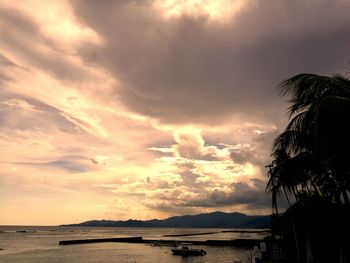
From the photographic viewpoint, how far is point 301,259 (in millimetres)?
24062

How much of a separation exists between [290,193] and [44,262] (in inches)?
2429

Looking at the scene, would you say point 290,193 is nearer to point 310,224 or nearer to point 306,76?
point 310,224

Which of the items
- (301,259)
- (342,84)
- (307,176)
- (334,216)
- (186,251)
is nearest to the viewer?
(342,84)

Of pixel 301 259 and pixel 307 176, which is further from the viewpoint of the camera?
pixel 301 259

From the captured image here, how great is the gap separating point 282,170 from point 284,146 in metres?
15.7

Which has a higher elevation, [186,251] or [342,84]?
[342,84]

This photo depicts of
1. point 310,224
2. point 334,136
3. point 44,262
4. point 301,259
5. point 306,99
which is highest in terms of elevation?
point 306,99

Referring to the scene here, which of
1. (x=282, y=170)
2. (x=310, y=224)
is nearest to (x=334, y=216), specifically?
(x=310, y=224)

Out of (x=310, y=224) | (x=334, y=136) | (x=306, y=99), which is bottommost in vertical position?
(x=310, y=224)

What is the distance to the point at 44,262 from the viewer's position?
72000mm

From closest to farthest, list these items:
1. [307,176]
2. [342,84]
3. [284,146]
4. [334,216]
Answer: [342,84] → [284,146] → [334,216] → [307,176]

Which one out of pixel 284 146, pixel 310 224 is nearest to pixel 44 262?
pixel 310 224

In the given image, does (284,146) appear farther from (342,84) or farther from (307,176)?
(307,176)

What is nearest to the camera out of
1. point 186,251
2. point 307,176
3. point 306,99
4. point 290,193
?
point 306,99
